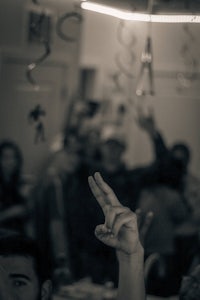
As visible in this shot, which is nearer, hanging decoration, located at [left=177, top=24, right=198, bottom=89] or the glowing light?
the glowing light

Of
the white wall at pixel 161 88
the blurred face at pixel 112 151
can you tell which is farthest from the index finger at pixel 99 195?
the blurred face at pixel 112 151

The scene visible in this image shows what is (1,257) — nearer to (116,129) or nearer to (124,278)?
(124,278)

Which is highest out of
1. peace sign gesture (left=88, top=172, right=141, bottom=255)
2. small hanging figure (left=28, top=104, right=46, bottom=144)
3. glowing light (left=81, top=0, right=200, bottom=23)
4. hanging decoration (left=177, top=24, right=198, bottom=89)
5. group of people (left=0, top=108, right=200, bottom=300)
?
glowing light (left=81, top=0, right=200, bottom=23)

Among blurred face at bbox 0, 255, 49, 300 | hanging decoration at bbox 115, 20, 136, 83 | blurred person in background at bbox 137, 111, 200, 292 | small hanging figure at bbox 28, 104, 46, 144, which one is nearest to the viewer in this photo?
blurred face at bbox 0, 255, 49, 300

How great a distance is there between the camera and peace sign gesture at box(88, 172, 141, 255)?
181cm

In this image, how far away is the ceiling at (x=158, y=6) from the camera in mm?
2100

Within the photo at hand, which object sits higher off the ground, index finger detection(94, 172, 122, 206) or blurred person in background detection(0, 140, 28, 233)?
index finger detection(94, 172, 122, 206)

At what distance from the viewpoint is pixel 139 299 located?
6.24 feet

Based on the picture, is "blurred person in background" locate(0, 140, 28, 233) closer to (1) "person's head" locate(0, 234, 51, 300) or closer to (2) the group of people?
(2) the group of people

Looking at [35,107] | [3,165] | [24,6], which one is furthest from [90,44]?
[35,107]

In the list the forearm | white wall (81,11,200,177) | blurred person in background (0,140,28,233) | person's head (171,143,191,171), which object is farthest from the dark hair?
person's head (171,143,191,171)

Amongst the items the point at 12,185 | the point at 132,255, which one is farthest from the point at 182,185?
the point at 132,255

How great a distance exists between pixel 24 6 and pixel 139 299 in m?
3.09

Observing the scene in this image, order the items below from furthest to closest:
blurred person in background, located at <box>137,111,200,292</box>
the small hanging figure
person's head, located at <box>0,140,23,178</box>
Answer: person's head, located at <box>0,140,23,178</box> < blurred person in background, located at <box>137,111,200,292</box> < the small hanging figure
